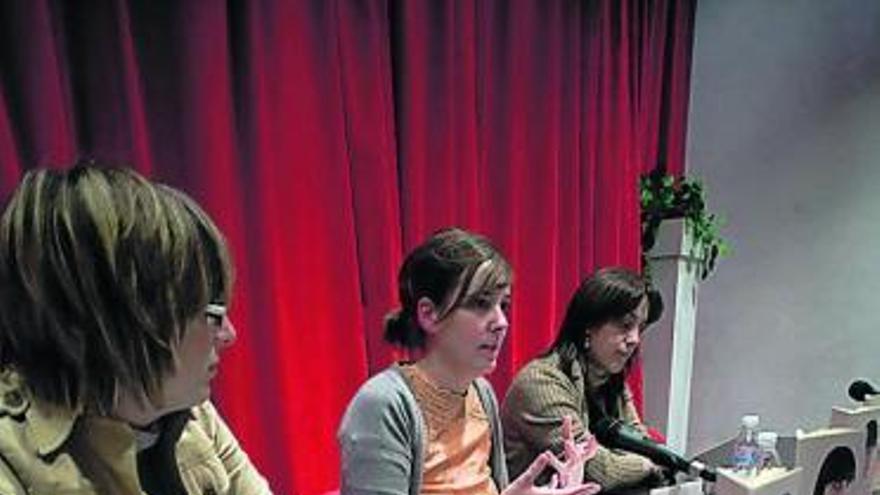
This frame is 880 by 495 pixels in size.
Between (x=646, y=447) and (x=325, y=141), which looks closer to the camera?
(x=646, y=447)

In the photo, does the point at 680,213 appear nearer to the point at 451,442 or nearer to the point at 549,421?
the point at 549,421

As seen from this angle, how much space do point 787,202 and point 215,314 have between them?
314 centimetres

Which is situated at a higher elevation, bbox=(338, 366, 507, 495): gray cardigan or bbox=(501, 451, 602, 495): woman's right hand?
bbox=(338, 366, 507, 495): gray cardigan

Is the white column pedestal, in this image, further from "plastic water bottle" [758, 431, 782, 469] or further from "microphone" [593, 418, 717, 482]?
"plastic water bottle" [758, 431, 782, 469]

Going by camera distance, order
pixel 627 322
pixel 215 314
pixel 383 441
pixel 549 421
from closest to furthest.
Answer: pixel 215 314
pixel 383 441
pixel 549 421
pixel 627 322

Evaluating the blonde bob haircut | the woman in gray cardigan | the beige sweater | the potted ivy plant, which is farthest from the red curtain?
the blonde bob haircut

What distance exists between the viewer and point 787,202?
342 cm

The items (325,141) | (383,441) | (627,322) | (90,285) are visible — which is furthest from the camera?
(325,141)

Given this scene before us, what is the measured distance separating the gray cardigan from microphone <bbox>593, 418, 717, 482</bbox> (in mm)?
422

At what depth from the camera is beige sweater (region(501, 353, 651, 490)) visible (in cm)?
166

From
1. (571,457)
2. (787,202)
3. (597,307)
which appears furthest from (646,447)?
(787,202)

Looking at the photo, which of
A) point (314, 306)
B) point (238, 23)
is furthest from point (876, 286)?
point (238, 23)

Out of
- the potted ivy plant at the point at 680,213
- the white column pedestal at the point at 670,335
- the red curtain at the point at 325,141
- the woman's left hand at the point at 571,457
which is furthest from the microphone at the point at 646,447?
the potted ivy plant at the point at 680,213

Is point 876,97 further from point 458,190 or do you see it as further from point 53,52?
point 53,52
